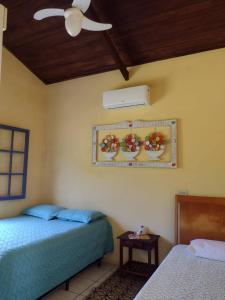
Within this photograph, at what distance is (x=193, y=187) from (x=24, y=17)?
3015 mm

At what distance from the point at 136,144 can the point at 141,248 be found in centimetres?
135

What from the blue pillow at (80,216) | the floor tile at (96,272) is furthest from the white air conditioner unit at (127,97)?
the floor tile at (96,272)

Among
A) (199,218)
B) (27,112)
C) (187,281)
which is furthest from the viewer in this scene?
(27,112)

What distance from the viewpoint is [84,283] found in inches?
115

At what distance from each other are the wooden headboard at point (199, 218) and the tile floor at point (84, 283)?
3.49ft

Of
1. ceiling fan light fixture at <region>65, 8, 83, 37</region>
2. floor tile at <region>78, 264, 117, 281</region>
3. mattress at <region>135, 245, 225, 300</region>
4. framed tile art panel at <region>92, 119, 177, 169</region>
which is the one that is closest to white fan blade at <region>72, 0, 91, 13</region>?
ceiling fan light fixture at <region>65, 8, 83, 37</region>

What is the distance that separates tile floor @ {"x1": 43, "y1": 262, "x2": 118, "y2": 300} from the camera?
2629 mm

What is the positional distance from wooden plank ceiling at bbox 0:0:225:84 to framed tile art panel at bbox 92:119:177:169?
932 mm

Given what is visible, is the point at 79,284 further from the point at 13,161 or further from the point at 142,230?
the point at 13,161

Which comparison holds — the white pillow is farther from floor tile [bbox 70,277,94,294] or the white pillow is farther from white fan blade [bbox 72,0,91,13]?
white fan blade [bbox 72,0,91,13]

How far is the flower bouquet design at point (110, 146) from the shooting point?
3.58 m

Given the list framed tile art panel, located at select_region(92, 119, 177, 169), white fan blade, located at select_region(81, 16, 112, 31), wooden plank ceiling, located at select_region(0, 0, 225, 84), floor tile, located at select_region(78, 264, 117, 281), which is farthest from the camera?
framed tile art panel, located at select_region(92, 119, 177, 169)

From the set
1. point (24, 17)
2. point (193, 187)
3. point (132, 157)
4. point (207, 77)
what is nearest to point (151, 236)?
point (193, 187)

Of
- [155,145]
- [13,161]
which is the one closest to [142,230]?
[155,145]
